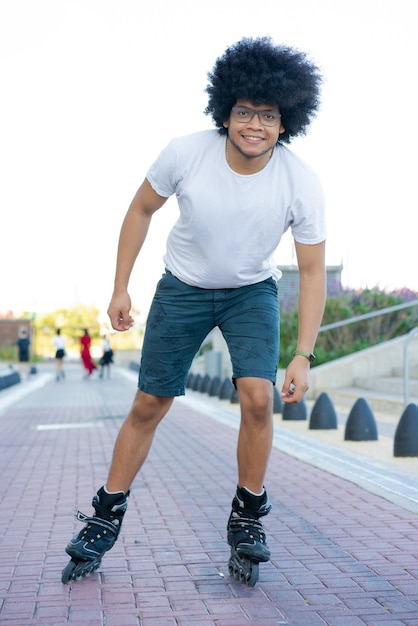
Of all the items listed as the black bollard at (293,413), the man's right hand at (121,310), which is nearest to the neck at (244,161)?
→ the man's right hand at (121,310)

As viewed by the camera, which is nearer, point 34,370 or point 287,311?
point 287,311

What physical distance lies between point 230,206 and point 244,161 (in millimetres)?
189

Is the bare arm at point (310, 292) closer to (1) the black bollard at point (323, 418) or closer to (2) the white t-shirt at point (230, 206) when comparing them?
(2) the white t-shirt at point (230, 206)

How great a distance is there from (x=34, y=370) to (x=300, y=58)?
31.7 m

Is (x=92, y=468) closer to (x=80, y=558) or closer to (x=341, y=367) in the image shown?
(x=80, y=558)

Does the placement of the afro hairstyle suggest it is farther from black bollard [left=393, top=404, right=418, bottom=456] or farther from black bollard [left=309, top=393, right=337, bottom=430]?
black bollard [left=309, top=393, right=337, bottom=430]

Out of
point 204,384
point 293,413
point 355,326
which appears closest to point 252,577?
point 293,413

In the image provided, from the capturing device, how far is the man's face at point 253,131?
12.2 feet

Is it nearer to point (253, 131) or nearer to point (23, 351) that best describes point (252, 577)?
point (253, 131)

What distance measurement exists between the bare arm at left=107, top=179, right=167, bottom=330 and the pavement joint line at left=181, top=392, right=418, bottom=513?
2.36 m

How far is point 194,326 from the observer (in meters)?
3.98

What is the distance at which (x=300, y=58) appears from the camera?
12.7ft

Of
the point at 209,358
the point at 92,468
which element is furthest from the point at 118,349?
the point at 92,468

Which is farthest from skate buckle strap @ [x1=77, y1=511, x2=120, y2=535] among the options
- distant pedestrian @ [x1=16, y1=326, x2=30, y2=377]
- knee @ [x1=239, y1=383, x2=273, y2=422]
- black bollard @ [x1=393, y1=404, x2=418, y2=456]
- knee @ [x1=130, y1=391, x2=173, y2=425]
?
distant pedestrian @ [x1=16, y1=326, x2=30, y2=377]
